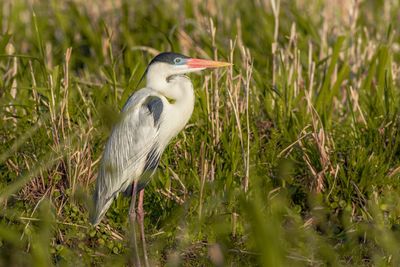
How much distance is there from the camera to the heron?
14.9 ft

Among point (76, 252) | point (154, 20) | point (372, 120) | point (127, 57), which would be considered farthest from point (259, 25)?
point (76, 252)

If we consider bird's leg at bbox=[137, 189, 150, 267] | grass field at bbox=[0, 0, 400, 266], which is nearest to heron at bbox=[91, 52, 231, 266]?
bird's leg at bbox=[137, 189, 150, 267]

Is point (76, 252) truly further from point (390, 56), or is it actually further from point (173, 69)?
point (390, 56)

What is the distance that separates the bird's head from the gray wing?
7cm

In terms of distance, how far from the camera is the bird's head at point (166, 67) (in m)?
4.60

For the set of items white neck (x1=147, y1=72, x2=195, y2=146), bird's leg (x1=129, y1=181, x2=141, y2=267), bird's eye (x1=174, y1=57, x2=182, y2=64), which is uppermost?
bird's eye (x1=174, y1=57, x2=182, y2=64)

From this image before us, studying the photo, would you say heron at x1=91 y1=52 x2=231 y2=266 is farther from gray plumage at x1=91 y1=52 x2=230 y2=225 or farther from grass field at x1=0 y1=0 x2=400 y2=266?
grass field at x1=0 y1=0 x2=400 y2=266

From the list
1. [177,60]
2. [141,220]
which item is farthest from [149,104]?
[141,220]

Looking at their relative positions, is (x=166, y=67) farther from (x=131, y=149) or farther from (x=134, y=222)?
(x=134, y=222)

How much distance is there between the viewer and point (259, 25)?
750 cm

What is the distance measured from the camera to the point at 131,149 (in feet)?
15.4

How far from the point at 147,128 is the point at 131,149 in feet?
0.52

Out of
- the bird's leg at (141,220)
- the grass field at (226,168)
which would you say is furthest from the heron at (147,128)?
the grass field at (226,168)

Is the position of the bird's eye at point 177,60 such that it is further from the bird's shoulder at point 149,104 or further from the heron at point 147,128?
the bird's shoulder at point 149,104
